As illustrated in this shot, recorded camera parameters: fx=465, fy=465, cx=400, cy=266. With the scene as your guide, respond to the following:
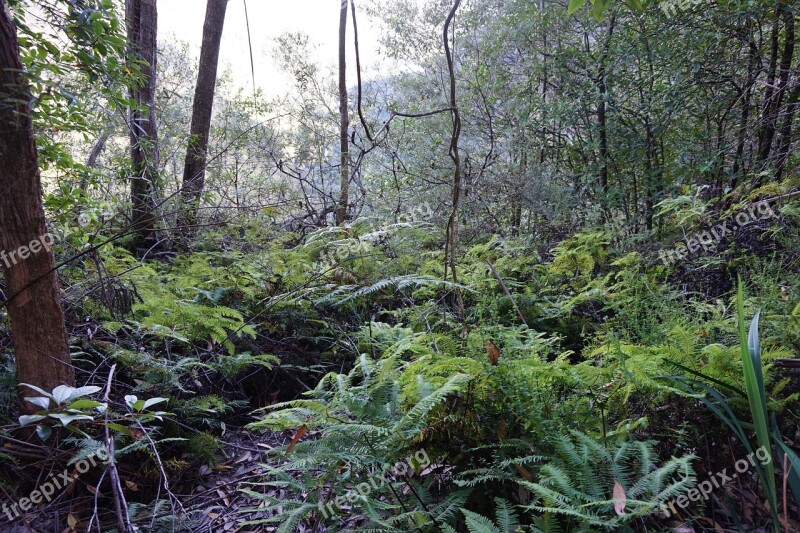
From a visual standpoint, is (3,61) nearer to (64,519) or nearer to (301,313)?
(64,519)

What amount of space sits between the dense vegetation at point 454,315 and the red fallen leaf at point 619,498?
0.04 feet

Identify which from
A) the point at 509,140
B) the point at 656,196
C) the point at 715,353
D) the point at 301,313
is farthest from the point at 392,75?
the point at 715,353

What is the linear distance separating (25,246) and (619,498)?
233 cm

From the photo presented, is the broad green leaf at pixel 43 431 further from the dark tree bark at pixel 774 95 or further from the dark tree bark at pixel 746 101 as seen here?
the dark tree bark at pixel 746 101

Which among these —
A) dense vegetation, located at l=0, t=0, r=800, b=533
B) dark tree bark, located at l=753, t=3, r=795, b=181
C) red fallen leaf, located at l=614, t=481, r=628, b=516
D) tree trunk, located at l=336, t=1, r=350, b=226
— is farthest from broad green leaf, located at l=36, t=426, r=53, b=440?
tree trunk, located at l=336, t=1, r=350, b=226

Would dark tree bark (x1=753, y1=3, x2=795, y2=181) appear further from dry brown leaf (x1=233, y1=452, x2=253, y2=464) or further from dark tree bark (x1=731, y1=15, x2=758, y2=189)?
dry brown leaf (x1=233, y1=452, x2=253, y2=464)

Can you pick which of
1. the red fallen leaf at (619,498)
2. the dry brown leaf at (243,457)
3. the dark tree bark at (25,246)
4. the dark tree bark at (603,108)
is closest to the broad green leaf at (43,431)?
the dark tree bark at (25,246)

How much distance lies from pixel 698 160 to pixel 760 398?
4.63 metres

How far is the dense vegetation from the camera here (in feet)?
5.40

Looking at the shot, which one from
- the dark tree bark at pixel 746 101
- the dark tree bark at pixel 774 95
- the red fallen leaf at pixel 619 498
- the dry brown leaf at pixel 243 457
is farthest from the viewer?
the dark tree bark at pixel 746 101

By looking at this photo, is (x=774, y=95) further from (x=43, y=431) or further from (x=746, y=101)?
(x=43, y=431)

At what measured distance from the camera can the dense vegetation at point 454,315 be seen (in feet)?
5.40

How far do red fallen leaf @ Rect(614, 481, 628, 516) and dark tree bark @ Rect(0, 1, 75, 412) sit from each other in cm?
226

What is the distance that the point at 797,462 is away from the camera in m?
1.18
